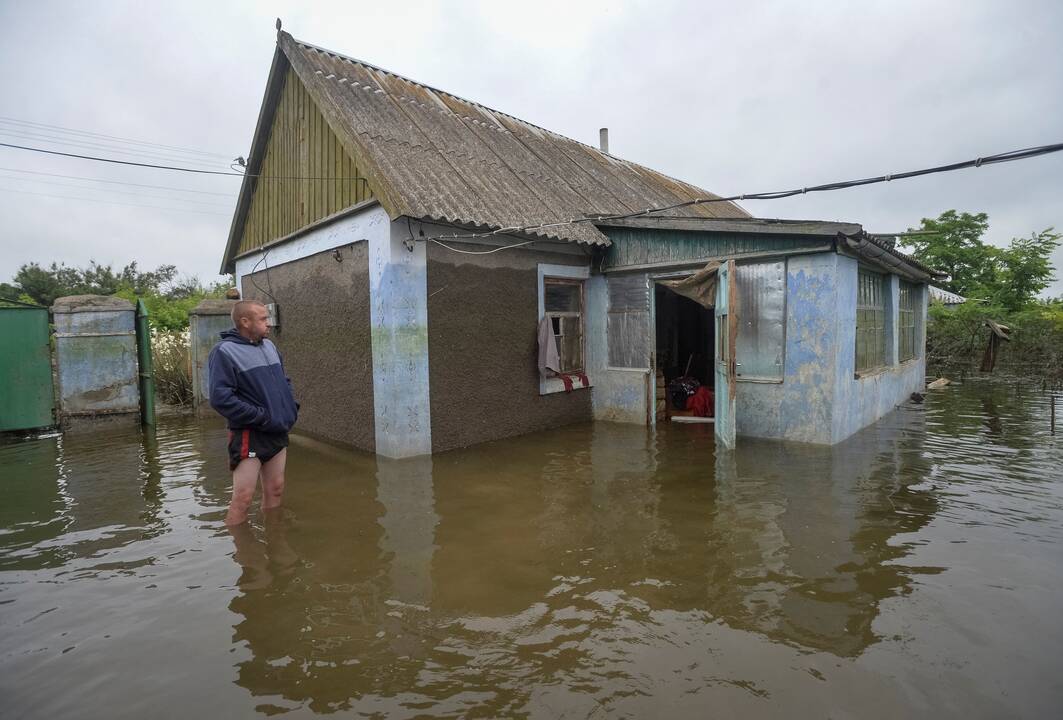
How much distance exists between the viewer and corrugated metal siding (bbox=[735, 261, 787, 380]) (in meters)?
7.89

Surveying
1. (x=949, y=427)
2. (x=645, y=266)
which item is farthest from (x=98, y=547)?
(x=949, y=427)

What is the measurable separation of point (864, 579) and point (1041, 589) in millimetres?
1027

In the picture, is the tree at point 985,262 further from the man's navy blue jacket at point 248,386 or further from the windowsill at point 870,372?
the man's navy blue jacket at point 248,386

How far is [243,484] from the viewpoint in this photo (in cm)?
470

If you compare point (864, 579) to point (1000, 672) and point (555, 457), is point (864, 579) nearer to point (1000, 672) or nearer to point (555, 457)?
point (1000, 672)

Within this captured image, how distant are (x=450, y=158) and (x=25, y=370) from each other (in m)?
8.00

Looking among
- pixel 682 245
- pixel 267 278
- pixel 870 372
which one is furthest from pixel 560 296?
pixel 267 278

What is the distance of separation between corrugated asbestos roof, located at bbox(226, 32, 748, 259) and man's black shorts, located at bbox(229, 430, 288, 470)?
10.1 ft

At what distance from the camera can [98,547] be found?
A: 15.1ft

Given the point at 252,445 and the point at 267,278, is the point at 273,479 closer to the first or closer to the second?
the point at 252,445

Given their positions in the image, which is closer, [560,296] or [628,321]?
[628,321]

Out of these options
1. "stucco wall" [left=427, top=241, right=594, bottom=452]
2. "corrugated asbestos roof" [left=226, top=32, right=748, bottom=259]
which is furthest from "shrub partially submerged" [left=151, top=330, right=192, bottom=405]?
"stucco wall" [left=427, top=241, right=594, bottom=452]

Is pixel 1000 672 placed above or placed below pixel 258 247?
below

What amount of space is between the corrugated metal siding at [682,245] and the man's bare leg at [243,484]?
647cm
